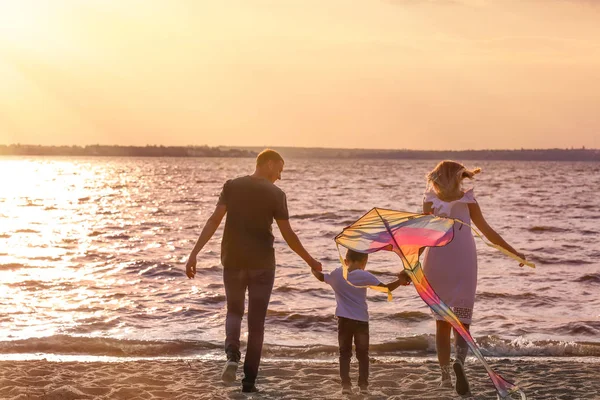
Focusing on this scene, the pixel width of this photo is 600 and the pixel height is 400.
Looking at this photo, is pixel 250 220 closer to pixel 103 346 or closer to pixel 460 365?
pixel 460 365

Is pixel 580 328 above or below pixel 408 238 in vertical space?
below

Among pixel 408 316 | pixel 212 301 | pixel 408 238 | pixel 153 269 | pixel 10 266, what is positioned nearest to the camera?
pixel 408 238

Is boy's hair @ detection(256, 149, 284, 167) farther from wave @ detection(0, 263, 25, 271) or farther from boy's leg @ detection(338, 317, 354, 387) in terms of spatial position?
wave @ detection(0, 263, 25, 271)

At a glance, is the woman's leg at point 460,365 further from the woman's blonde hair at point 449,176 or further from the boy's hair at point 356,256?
the woman's blonde hair at point 449,176

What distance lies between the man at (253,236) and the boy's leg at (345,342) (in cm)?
58

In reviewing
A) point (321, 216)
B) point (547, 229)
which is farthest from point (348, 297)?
point (321, 216)

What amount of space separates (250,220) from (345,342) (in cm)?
132

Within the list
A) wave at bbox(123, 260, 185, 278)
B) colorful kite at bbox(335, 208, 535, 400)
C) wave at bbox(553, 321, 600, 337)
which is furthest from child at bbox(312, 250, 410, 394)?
wave at bbox(123, 260, 185, 278)

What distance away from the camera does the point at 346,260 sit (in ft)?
22.5

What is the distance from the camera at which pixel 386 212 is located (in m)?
6.68

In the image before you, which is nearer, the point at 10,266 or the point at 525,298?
the point at 525,298

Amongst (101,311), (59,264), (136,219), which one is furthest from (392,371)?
(136,219)

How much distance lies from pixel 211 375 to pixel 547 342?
15.1 ft

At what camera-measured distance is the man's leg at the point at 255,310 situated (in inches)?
274
